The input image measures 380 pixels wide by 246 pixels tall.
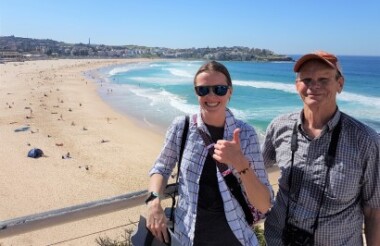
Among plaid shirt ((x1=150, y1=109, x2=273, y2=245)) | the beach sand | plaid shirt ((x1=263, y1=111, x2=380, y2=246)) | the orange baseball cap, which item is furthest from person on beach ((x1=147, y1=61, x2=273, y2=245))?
the beach sand

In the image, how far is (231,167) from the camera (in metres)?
2.02

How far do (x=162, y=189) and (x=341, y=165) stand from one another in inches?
38.9

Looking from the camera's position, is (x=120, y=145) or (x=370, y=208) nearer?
(x=370, y=208)

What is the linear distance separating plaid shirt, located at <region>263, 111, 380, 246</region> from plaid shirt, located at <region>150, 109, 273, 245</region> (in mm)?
230

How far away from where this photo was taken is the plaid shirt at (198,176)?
2.05m

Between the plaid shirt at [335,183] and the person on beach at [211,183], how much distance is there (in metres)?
0.23

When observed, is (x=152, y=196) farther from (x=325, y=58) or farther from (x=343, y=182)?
(x=325, y=58)

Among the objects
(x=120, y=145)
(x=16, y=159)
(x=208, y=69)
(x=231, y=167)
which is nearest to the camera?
(x=231, y=167)

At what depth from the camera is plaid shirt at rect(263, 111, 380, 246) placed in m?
2.02

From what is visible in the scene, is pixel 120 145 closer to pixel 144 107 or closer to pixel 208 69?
pixel 144 107

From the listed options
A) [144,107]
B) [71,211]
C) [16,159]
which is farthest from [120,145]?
[71,211]

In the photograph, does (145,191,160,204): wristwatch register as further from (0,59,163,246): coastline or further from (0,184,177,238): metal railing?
(0,59,163,246): coastline

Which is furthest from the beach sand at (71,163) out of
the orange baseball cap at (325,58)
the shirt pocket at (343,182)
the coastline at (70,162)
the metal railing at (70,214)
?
the orange baseball cap at (325,58)

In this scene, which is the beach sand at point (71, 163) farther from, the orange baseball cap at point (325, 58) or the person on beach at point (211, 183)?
the orange baseball cap at point (325, 58)
